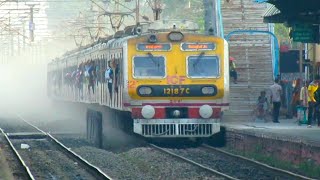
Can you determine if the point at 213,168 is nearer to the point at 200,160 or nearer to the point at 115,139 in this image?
the point at 200,160

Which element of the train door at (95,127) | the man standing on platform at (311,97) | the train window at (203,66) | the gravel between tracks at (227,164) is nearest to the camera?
the gravel between tracks at (227,164)

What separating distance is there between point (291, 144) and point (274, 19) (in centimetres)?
1011

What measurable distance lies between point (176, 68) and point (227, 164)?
4.36 metres

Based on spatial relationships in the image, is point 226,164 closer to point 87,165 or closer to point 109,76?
point 87,165

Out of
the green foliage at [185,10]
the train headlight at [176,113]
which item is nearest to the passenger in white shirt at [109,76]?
the train headlight at [176,113]

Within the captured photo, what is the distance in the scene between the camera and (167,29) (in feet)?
79.8

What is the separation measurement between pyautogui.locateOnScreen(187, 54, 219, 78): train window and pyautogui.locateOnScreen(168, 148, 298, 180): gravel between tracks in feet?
5.98

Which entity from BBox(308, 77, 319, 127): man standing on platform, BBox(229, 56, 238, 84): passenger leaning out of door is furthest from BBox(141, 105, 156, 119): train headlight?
BBox(229, 56, 238, 84): passenger leaning out of door

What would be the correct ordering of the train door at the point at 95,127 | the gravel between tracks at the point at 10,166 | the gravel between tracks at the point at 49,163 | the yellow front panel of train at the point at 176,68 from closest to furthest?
the gravel between tracks at the point at 10,166 < the gravel between tracks at the point at 49,163 < the yellow front panel of train at the point at 176,68 < the train door at the point at 95,127

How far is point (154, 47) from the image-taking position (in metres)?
23.8

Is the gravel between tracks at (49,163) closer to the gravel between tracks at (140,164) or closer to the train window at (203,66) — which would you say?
the gravel between tracks at (140,164)

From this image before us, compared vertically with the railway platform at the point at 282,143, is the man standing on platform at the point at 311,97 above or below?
above

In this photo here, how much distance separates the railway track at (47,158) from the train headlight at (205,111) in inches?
126

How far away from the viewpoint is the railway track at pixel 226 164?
17500 mm
